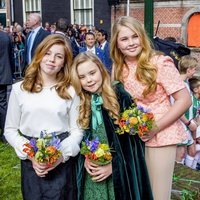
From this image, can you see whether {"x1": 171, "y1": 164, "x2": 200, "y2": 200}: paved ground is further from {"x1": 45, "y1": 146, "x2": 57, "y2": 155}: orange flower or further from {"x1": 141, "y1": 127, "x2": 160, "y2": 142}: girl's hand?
{"x1": 45, "y1": 146, "x2": 57, "y2": 155}: orange flower

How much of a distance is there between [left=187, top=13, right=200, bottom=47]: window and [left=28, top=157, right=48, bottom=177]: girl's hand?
49.9 ft

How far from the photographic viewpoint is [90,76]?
2.74 metres

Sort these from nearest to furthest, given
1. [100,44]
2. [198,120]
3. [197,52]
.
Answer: [198,120]
[100,44]
[197,52]

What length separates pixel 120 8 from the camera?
18.7 meters

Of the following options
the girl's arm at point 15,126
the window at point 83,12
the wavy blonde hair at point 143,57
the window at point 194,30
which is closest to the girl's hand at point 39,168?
the girl's arm at point 15,126

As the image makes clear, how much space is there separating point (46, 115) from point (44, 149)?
11.9 inches

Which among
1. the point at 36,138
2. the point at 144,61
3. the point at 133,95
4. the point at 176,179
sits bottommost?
the point at 176,179

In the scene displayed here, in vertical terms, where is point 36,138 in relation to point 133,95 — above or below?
below

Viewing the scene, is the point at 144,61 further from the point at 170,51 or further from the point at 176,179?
the point at 170,51

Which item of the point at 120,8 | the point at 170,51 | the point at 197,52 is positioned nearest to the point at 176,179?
the point at 170,51

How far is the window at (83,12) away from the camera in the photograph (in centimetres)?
1942

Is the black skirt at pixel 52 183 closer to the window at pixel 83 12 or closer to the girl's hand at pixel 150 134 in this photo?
the girl's hand at pixel 150 134

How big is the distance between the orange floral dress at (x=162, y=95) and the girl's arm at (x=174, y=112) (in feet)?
0.13

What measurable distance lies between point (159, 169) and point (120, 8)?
54.3 feet
